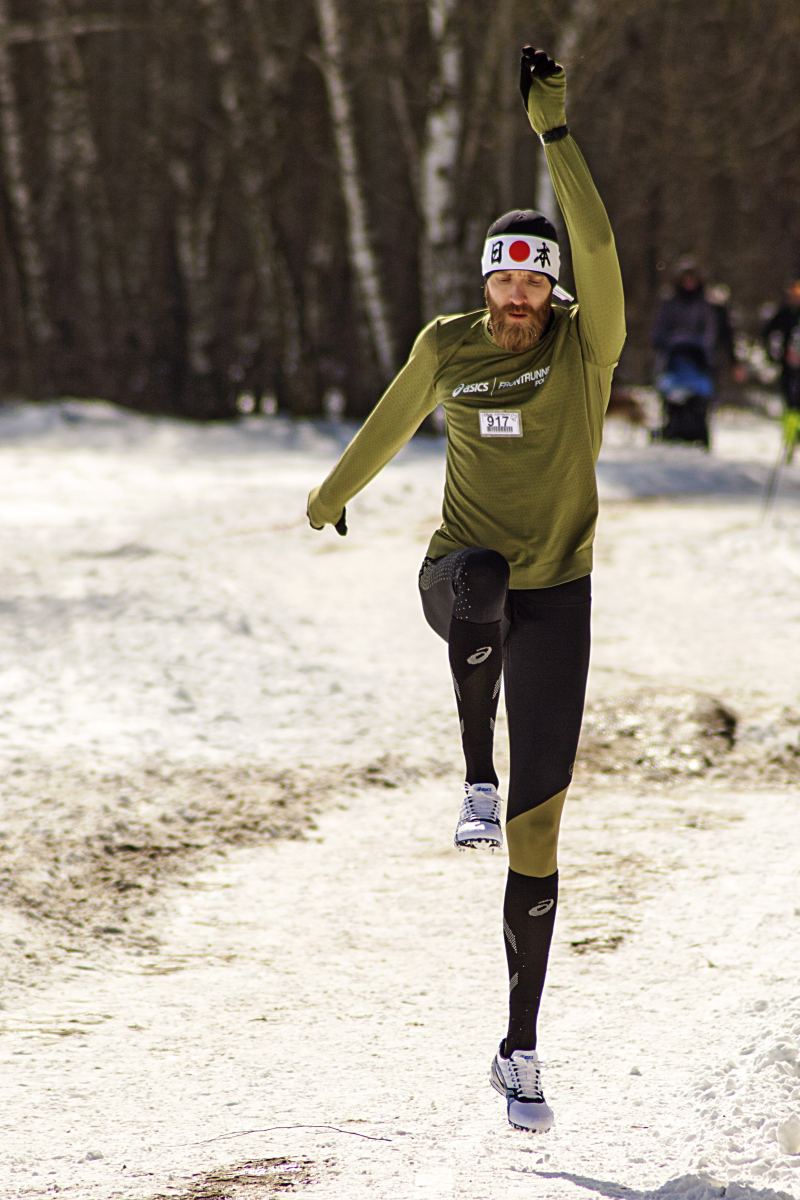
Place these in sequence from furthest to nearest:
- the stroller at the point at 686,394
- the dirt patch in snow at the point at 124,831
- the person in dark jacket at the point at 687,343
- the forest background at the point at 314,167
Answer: the forest background at the point at 314,167 → the stroller at the point at 686,394 → the person in dark jacket at the point at 687,343 → the dirt patch in snow at the point at 124,831

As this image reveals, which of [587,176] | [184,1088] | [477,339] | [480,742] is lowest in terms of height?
[184,1088]

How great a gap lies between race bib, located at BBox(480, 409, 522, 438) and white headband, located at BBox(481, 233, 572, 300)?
1.08 feet

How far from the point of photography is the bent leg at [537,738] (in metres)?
3.88

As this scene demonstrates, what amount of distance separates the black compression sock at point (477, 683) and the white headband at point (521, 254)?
81 cm

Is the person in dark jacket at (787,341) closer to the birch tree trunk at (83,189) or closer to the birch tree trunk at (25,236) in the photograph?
the birch tree trunk at (83,189)

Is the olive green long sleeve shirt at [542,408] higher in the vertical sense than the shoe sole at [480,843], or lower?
higher

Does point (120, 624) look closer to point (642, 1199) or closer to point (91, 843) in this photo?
point (91, 843)

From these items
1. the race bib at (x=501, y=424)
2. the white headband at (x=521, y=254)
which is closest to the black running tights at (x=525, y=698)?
the race bib at (x=501, y=424)

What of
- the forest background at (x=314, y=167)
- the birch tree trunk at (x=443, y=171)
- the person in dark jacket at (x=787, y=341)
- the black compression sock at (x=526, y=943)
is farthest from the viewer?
the forest background at (x=314, y=167)

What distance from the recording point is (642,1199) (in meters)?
3.70

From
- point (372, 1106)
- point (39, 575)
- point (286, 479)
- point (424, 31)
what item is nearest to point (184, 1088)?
point (372, 1106)

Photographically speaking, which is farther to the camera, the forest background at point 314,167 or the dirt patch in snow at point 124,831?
the forest background at point 314,167

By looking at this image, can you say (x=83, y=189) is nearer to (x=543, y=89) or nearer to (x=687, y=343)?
(x=687, y=343)

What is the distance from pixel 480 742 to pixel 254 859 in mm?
2769
